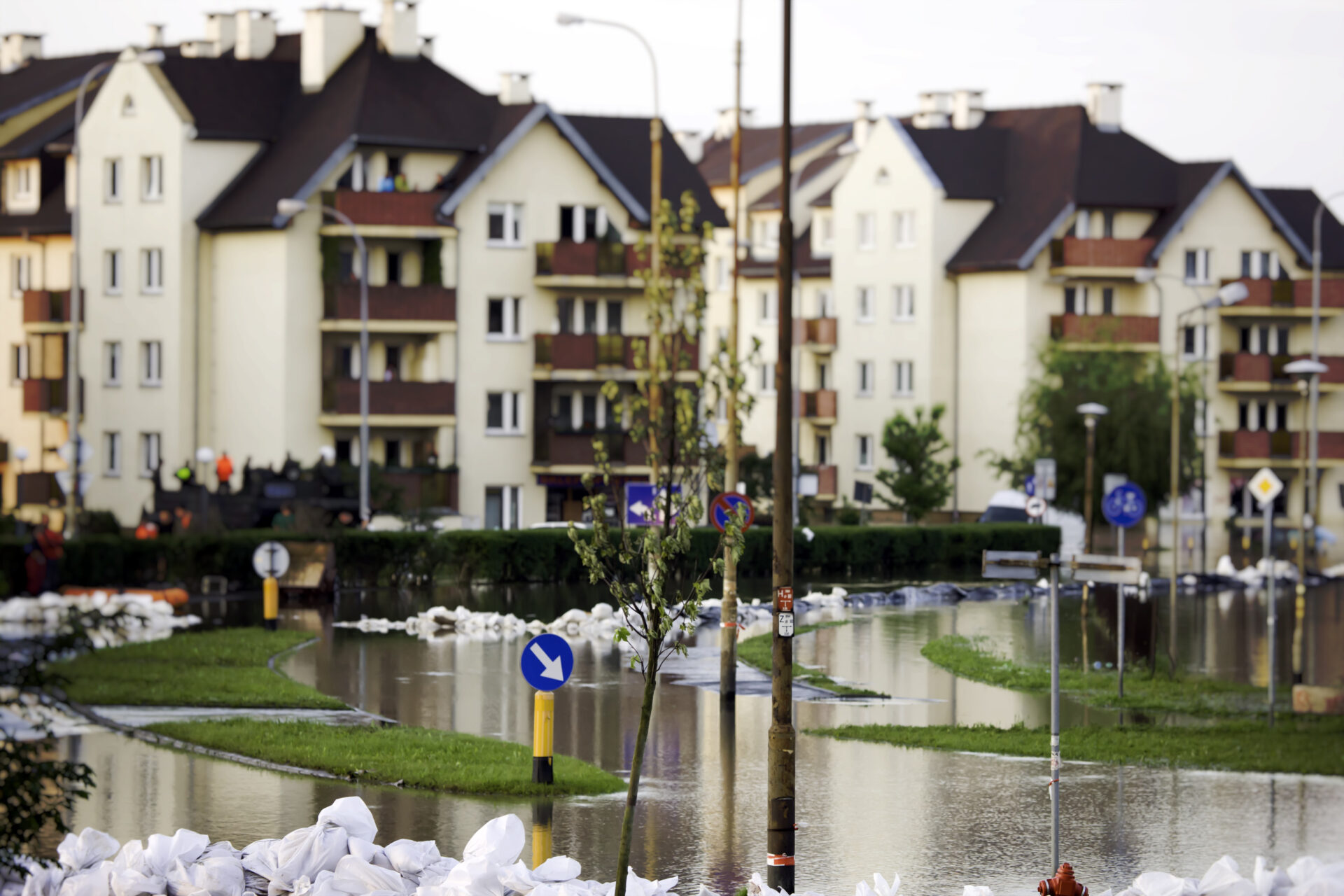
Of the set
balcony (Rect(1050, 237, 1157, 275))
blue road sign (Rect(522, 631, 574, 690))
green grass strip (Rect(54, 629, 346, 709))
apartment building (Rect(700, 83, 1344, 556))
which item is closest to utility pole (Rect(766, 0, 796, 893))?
blue road sign (Rect(522, 631, 574, 690))

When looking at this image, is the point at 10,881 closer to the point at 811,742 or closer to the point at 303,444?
the point at 811,742

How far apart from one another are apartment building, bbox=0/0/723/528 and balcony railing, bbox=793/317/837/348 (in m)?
16.8

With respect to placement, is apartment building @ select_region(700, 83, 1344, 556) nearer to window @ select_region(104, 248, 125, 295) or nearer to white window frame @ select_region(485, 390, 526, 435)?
white window frame @ select_region(485, 390, 526, 435)

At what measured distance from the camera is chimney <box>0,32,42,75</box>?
7606cm

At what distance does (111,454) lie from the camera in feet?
198

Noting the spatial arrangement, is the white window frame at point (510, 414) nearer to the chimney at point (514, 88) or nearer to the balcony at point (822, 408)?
the chimney at point (514, 88)

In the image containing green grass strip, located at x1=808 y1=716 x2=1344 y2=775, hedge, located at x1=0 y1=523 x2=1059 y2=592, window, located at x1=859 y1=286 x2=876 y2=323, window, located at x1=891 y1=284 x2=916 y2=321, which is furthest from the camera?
window, located at x1=859 y1=286 x2=876 y2=323

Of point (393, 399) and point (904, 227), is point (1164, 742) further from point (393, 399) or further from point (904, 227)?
point (904, 227)

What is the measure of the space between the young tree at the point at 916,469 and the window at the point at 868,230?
44.0 feet

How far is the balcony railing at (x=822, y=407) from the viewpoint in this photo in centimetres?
7650

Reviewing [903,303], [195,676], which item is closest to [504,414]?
Result: [903,303]

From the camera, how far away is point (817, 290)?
80.1 m

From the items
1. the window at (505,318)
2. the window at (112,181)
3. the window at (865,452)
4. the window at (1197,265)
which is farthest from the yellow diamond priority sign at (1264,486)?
the window at (865,452)

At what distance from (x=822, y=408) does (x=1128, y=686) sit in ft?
173
